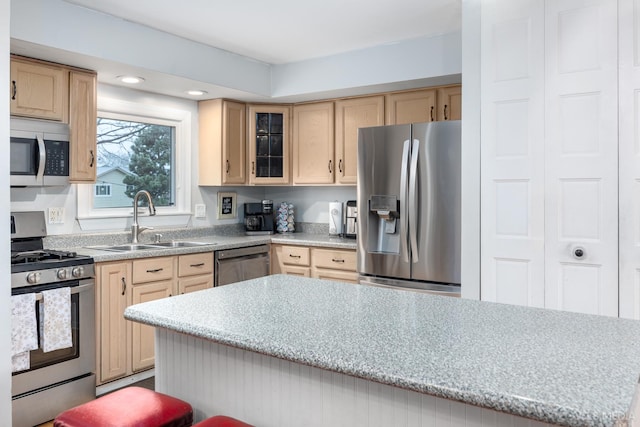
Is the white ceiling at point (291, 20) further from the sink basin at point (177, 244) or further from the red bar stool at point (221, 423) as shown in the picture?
the red bar stool at point (221, 423)

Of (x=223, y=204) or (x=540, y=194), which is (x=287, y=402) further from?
(x=223, y=204)

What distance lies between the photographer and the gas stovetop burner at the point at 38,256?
2.90 meters

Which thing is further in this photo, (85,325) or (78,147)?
(78,147)

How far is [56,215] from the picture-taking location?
347 cm

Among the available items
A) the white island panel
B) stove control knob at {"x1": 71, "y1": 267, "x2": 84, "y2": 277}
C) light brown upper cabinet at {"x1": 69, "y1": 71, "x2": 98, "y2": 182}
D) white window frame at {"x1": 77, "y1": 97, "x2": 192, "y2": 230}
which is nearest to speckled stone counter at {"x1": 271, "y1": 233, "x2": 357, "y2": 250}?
white window frame at {"x1": 77, "y1": 97, "x2": 192, "y2": 230}

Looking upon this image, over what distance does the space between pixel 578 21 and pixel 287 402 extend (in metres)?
2.32

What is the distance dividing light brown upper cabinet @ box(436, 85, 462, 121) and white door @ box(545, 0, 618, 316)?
46.6 inches

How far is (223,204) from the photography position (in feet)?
15.7

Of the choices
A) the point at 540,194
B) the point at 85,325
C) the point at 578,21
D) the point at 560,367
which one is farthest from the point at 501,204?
the point at 85,325

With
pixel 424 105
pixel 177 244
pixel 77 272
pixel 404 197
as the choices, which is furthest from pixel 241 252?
pixel 424 105

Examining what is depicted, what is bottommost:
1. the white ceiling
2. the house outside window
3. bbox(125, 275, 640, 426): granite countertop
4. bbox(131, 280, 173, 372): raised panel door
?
bbox(131, 280, 173, 372): raised panel door

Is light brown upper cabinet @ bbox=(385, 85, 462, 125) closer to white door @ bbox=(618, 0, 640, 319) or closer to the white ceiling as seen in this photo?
the white ceiling

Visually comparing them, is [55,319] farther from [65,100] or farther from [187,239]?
Answer: [187,239]

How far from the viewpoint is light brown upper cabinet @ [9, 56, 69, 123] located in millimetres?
2949
